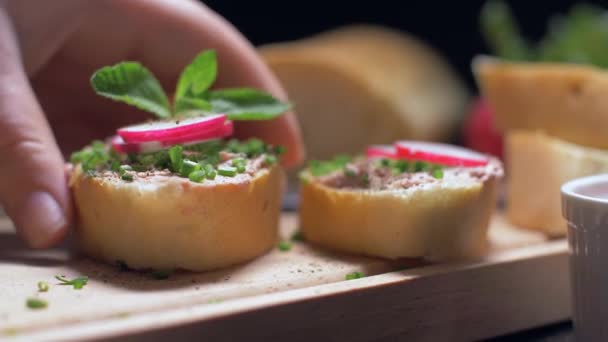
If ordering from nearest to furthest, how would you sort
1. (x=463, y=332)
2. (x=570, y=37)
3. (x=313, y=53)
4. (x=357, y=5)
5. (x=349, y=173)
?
(x=463, y=332)
(x=349, y=173)
(x=570, y=37)
(x=313, y=53)
(x=357, y=5)

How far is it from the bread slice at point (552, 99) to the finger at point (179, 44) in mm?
657

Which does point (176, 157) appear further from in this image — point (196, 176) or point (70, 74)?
point (70, 74)

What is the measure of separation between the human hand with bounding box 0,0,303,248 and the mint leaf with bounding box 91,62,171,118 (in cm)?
15

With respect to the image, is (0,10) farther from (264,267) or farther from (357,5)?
(357,5)

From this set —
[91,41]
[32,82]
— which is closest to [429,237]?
[91,41]

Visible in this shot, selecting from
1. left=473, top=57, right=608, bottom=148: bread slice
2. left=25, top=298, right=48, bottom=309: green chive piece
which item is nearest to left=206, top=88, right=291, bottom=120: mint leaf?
left=25, top=298, right=48, bottom=309: green chive piece

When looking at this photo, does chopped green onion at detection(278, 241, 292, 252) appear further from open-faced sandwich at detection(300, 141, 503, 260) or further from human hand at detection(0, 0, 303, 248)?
human hand at detection(0, 0, 303, 248)

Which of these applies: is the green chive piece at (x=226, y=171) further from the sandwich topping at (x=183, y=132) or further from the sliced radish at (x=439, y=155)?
the sliced radish at (x=439, y=155)

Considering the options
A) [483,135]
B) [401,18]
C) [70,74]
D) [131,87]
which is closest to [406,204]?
[131,87]

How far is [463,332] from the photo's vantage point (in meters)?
1.35

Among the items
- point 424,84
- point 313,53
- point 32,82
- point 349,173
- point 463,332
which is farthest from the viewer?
point 424,84

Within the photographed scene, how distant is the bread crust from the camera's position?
4.50 feet

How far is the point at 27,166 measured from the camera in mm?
1351

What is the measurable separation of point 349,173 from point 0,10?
0.78 m
